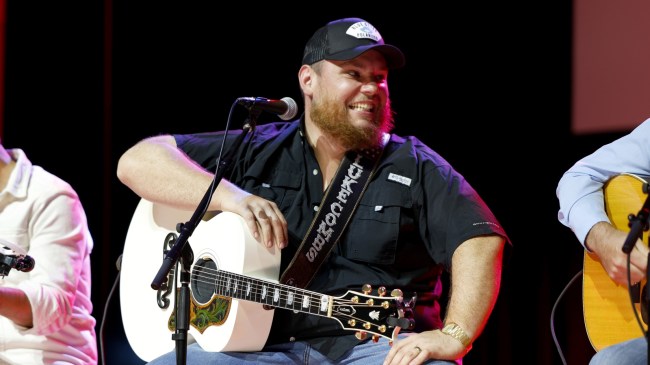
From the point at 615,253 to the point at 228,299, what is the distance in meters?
1.52

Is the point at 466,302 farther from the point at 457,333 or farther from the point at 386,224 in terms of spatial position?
the point at 386,224

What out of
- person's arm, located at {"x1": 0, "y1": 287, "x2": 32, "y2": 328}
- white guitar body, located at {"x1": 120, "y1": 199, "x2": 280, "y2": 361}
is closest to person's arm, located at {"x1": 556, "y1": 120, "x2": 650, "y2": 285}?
white guitar body, located at {"x1": 120, "y1": 199, "x2": 280, "y2": 361}

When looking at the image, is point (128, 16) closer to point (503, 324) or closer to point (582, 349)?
point (503, 324)

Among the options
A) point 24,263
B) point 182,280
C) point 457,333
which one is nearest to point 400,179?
point 457,333

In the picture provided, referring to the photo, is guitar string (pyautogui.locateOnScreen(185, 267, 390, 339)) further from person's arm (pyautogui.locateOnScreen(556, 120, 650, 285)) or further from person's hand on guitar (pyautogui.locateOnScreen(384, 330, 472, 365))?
person's arm (pyautogui.locateOnScreen(556, 120, 650, 285))

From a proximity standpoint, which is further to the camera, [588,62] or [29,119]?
[29,119]

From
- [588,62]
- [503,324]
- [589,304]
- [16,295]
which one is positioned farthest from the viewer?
[503,324]

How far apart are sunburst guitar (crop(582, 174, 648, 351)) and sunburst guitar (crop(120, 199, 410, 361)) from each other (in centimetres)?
73

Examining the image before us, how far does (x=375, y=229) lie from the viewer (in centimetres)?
376

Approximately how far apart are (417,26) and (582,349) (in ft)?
7.28

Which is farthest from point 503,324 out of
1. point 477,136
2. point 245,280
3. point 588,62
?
point 245,280

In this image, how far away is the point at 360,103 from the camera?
13.0 feet

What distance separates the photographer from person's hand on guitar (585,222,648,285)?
10.3 feet

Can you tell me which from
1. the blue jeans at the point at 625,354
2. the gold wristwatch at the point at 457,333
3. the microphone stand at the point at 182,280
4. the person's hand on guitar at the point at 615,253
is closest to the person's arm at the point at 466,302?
the gold wristwatch at the point at 457,333
